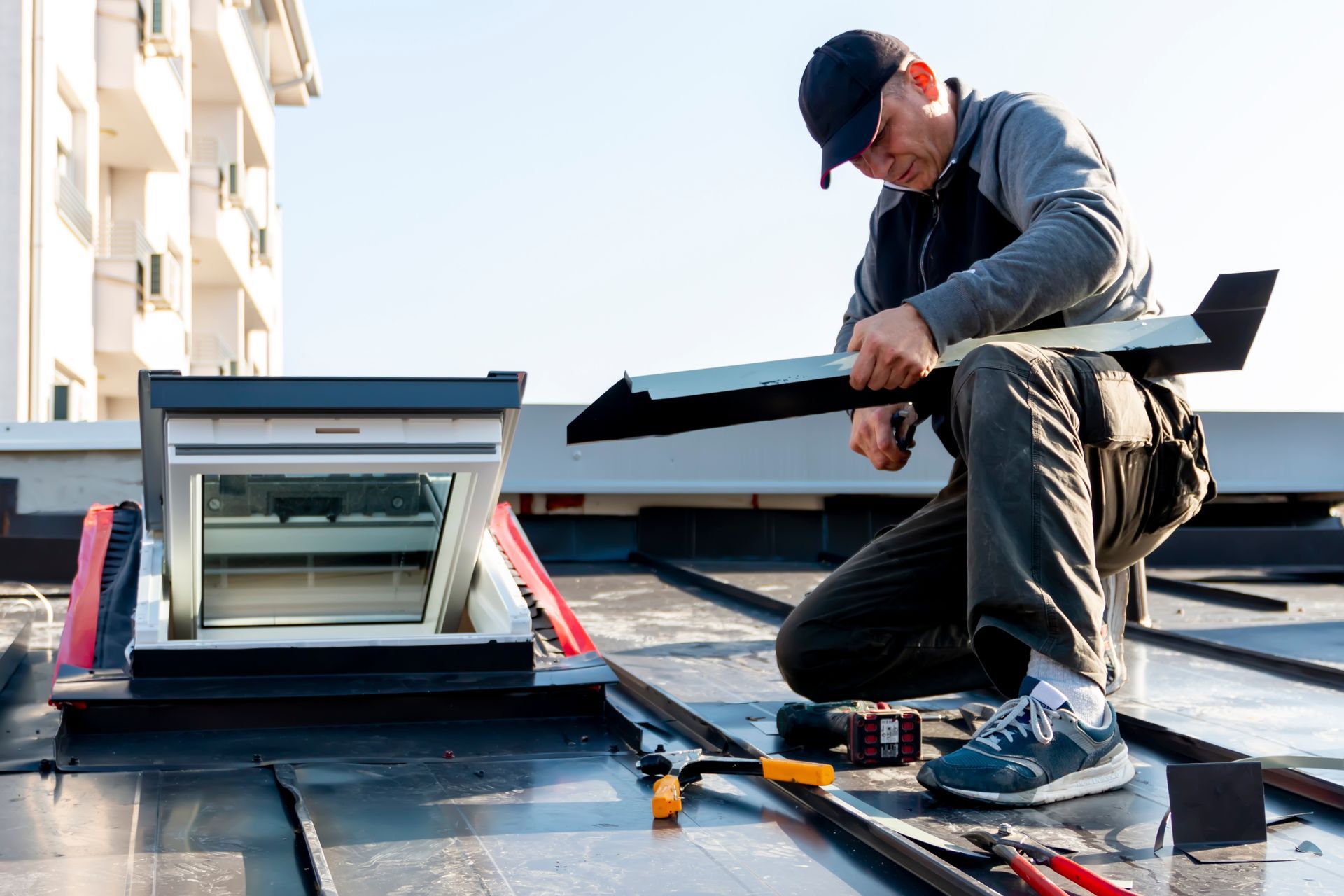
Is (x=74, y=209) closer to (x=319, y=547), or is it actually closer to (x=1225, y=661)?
(x=319, y=547)

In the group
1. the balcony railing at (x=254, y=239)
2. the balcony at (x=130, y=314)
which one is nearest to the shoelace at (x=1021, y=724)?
the balcony at (x=130, y=314)

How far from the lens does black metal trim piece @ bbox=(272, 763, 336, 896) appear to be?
1383 millimetres

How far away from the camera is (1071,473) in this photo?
1.89 m

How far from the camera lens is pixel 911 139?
226 cm

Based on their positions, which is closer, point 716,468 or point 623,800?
point 623,800

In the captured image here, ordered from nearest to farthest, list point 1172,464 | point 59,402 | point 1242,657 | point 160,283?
1. point 1172,464
2. point 1242,657
3. point 59,402
4. point 160,283

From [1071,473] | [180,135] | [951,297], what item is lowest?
[1071,473]

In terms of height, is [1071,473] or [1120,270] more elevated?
[1120,270]

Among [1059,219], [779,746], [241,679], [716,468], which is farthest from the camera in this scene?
[716,468]

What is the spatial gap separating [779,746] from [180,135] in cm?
1544

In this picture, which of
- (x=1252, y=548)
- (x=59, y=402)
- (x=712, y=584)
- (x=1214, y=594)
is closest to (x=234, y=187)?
(x=59, y=402)

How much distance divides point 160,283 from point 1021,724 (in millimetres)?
14032

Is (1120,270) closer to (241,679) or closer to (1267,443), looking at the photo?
(241,679)

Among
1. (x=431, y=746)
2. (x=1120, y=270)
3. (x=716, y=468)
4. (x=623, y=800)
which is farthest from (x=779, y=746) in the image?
(x=716, y=468)
